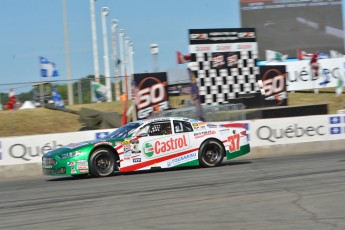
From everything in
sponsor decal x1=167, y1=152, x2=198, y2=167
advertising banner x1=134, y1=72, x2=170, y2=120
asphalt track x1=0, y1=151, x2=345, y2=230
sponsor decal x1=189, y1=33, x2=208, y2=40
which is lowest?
asphalt track x1=0, y1=151, x2=345, y2=230

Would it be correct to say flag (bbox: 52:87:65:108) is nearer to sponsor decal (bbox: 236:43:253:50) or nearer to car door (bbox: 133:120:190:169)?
sponsor decal (bbox: 236:43:253:50)

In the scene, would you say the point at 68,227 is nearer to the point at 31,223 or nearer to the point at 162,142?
the point at 31,223

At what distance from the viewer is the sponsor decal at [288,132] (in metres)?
18.4

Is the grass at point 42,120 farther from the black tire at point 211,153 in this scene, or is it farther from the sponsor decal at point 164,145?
the sponsor decal at point 164,145

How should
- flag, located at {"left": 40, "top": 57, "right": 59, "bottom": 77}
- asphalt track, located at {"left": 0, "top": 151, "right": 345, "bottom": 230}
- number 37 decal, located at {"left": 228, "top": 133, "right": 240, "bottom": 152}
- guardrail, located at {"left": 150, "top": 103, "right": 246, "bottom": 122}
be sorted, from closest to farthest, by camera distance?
asphalt track, located at {"left": 0, "top": 151, "right": 345, "bottom": 230}, number 37 decal, located at {"left": 228, "top": 133, "right": 240, "bottom": 152}, guardrail, located at {"left": 150, "top": 103, "right": 246, "bottom": 122}, flag, located at {"left": 40, "top": 57, "right": 59, "bottom": 77}

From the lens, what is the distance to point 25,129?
2330cm

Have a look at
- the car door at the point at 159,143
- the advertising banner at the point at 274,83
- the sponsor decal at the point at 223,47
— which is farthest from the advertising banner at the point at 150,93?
the car door at the point at 159,143

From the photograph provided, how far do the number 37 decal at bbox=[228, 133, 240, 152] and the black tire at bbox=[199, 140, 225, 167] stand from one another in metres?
0.27

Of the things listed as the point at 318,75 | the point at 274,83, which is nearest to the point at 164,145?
the point at 274,83

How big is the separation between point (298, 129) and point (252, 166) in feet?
19.2

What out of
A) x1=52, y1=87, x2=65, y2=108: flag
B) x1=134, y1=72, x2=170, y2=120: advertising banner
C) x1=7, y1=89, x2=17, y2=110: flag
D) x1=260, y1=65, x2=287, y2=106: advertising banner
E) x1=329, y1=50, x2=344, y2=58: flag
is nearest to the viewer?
x1=134, y1=72, x2=170, y2=120: advertising banner

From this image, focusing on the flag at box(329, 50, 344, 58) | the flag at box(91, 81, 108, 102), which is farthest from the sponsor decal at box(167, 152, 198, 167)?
the flag at box(329, 50, 344, 58)

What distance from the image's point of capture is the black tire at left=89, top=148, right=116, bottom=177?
12633mm

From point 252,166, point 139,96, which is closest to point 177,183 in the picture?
point 252,166
